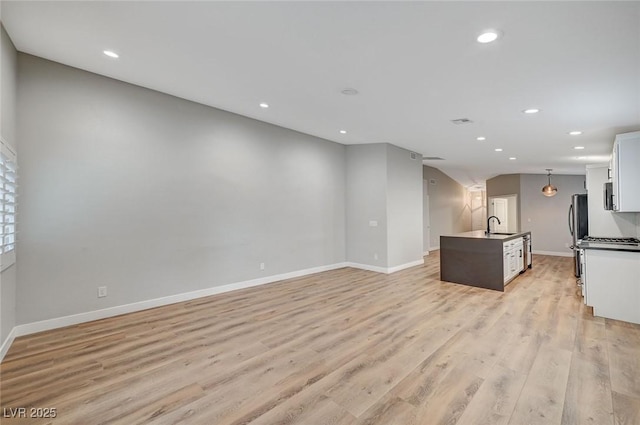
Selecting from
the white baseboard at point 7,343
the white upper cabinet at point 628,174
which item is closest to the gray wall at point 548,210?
the white upper cabinet at point 628,174

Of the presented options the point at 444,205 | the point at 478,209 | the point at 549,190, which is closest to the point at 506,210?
the point at 549,190

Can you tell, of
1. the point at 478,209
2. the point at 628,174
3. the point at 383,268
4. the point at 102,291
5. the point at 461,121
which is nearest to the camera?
the point at 102,291

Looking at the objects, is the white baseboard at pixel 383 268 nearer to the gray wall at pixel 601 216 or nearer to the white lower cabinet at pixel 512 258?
the white lower cabinet at pixel 512 258

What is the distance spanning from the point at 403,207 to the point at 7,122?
6615 millimetres

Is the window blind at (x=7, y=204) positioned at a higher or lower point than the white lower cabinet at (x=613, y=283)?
higher

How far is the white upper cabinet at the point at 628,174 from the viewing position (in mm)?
4227

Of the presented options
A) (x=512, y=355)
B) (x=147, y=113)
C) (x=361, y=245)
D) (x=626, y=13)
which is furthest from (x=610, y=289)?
(x=147, y=113)

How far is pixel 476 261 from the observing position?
5.39 m

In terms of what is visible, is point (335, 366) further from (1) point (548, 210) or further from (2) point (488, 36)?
(1) point (548, 210)

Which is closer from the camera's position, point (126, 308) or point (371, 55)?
point (371, 55)

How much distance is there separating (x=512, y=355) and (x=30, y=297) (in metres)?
5.04

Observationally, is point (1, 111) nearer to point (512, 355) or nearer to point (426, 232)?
point (512, 355)

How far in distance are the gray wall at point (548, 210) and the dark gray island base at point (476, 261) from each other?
5.52 m

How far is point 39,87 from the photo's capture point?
10.9 feet
